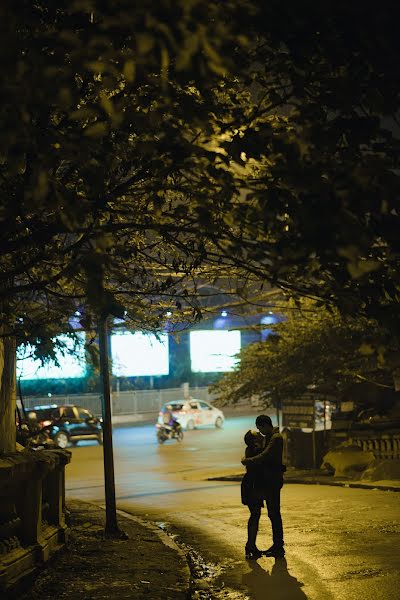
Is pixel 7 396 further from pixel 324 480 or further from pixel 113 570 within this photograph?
pixel 324 480

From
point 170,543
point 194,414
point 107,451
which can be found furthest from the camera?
point 194,414

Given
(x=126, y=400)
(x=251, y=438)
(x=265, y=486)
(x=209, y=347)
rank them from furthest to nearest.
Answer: (x=209, y=347) → (x=126, y=400) → (x=251, y=438) → (x=265, y=486)

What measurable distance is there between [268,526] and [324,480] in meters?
8.61

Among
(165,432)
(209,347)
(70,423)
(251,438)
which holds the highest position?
(209,347)

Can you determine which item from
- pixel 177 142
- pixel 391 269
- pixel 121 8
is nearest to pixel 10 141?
pixel 121 8

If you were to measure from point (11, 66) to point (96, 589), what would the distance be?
610 centimetres

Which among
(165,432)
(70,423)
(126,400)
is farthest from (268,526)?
(126,400)

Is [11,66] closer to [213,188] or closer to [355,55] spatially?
[213,188]

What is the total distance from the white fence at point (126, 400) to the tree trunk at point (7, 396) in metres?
37.2

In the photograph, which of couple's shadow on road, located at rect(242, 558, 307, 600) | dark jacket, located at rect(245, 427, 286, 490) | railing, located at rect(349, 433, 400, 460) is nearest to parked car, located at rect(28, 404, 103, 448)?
railing, located at rect(349, 433, 400, 460)

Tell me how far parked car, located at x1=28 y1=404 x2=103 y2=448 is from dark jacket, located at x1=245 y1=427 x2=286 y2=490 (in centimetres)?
2716

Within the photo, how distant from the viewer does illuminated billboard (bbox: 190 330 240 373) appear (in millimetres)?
59156

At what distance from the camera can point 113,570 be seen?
35.0 ft

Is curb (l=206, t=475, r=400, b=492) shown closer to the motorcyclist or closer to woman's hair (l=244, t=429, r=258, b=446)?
woman's hair (l=244, t=429, r=258, b=446)
